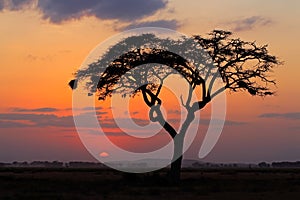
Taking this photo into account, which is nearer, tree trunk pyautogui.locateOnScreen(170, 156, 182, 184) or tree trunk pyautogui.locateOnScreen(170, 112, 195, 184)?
tree trunk pyautogui.locateOnScreen(170, 112, 195, 184)

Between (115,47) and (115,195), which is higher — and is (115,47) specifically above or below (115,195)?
above

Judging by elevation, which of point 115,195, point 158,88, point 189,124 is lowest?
point 115,195

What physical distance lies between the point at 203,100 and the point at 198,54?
3.96 metres

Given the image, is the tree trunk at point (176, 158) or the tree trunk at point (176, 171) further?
the tree trunk at point (176, 171)

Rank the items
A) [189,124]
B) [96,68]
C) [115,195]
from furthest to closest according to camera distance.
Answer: [96,68] → [189,124] → [115,195]

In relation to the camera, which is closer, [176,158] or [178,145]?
[178,145]

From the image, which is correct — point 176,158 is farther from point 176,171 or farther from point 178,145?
point 178,145

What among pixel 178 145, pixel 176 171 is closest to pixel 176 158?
pixel 176 171

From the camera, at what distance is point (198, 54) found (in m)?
45.4

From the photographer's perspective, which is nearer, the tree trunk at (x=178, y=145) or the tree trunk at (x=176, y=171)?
the tree trunk at (x=178, y=145)

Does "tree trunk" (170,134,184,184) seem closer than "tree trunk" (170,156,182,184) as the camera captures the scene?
Yes

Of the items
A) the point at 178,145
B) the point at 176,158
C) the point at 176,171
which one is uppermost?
the point at 178,145

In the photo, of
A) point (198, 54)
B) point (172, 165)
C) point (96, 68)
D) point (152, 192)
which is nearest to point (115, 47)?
point (96, 68)

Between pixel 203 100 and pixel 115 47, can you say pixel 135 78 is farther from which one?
pixel 203 100
